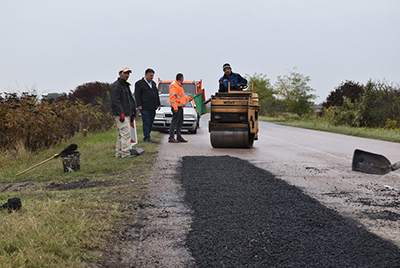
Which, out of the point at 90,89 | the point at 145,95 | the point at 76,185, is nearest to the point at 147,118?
the point at 145,95

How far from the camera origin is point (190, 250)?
13.3 feet

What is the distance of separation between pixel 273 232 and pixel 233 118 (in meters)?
8.77

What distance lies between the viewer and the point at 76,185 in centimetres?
755

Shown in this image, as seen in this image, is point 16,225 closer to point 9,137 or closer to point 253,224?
point 253,224

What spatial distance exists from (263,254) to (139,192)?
297 centimetres

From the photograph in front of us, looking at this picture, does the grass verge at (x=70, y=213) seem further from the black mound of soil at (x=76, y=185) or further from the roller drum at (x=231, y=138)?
the roller drum at (x=231, y=138)

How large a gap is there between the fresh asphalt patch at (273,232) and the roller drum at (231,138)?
624 cm

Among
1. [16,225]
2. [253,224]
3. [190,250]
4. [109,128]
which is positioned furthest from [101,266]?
[109,128]

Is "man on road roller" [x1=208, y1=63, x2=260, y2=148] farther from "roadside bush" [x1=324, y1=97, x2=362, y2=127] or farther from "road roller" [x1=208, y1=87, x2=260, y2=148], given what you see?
"roadside bush" [x1=324, y1=97, x2=362, y2=127]

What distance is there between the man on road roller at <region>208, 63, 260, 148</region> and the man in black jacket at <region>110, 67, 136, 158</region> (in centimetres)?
301

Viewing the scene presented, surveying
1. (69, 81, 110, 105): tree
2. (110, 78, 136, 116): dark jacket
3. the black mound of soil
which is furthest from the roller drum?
(69, 81, 110, 105): tree

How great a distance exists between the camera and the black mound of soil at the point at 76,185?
736 centimetres

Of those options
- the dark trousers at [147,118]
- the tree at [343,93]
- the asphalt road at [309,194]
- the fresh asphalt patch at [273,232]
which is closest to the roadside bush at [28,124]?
the dark trousers at [147,118]

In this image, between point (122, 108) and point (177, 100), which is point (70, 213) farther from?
point (177, 100)
